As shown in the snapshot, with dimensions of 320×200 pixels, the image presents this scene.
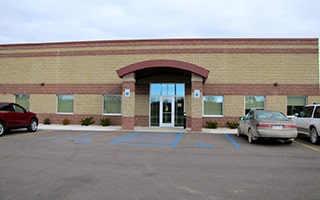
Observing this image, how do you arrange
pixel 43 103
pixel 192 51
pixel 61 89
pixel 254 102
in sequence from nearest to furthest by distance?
pixel 254 102, pixel 192 51, pixel 61 89, pixel 43 103

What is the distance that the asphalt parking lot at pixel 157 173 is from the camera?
430 centimetres

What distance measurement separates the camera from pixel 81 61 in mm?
19250

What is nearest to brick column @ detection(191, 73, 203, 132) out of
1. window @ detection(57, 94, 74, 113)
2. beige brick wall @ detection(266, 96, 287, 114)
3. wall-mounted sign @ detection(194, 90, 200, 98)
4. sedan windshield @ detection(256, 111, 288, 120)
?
wall-mounted sign @ detection(194, 90, 200, 98)

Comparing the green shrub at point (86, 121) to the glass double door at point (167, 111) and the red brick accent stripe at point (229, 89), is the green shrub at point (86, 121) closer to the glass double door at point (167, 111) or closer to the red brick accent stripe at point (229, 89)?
the red brick accent stripe at point (229, 89)

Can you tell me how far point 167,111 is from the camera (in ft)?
59.7

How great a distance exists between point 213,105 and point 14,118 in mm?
13267

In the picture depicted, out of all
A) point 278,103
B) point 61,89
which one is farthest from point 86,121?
point 278,103

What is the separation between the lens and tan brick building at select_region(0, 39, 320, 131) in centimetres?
1739

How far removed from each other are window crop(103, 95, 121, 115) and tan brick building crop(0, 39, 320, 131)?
0.08 metres

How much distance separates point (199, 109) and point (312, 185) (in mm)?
10305

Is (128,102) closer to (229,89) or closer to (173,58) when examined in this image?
(173,58)

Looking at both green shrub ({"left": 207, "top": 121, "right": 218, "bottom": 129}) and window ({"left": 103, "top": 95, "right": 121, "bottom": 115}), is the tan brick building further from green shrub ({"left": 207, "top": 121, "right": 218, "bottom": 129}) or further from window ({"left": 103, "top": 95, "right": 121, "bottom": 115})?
green shrub ({"left": 207, "top": 121, "right": 218, "bottom": 129})

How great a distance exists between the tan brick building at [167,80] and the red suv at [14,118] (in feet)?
17.7

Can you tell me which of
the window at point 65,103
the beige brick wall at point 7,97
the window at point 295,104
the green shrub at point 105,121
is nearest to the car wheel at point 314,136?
the window at point 295,104
